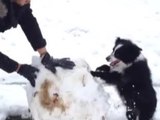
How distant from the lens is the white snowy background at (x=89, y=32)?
5656 millimetres

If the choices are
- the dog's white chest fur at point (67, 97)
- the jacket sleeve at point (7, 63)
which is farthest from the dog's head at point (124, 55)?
the jacket sleeve at point (7, 63)

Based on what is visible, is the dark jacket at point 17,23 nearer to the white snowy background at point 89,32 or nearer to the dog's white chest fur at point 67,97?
the dog's white chest fur at point 67,97

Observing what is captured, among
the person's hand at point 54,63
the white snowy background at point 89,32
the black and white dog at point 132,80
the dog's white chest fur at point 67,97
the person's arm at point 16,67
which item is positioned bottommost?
the white snowy background at point 89,32

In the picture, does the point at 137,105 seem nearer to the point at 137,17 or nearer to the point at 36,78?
the point at 36,78

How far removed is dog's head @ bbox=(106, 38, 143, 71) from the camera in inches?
191

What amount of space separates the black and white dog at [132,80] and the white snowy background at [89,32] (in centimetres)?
11

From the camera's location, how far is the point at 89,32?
6535mm

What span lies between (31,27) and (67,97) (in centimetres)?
65

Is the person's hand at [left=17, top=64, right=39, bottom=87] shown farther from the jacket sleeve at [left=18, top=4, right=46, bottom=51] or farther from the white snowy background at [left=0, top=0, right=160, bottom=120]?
the white snowy background at [left=0, top=0, right=160, bottom=120]

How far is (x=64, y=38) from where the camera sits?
6.28m

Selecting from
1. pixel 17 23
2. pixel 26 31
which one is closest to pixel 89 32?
pixel 26 31

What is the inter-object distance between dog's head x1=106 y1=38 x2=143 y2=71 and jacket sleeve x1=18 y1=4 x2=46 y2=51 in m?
1.29

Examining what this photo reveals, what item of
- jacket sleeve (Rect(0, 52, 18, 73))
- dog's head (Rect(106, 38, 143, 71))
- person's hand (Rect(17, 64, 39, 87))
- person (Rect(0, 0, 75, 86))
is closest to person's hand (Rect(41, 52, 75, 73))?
person (Rect(0, 0, 75, 86))

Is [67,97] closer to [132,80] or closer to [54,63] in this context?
[54,63]
